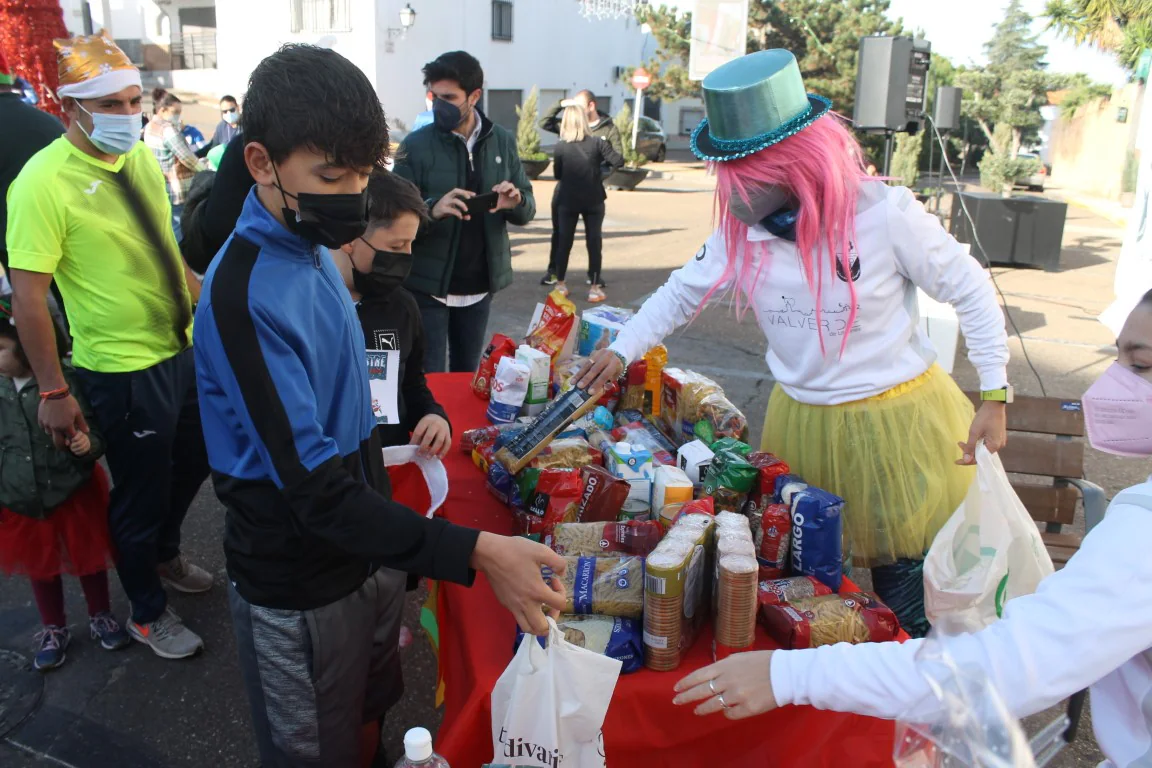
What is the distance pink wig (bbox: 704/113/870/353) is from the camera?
2158 mm

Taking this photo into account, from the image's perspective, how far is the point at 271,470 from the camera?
4.75 ft

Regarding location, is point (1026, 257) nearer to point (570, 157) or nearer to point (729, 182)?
point (570, 157)

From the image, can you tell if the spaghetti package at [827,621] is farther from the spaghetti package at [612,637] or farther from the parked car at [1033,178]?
the parked car at [1033,178]

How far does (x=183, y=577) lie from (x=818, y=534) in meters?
2.68

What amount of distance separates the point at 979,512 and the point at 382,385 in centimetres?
162

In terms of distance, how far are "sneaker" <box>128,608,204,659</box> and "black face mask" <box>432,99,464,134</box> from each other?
7.80ft

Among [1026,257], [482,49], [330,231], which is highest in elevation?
[482,49]

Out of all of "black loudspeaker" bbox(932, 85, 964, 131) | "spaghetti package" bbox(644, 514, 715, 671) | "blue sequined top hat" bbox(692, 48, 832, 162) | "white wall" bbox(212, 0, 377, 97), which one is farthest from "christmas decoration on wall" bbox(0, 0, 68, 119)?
"white wall" bbox(212, 0, 377, 97)

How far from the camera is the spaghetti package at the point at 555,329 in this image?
3152 millimetres

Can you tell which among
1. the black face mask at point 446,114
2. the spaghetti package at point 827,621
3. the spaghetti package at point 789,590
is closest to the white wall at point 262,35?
the black face mask at point 446,114

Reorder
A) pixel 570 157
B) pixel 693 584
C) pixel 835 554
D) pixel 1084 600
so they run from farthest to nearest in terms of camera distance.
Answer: pixel 570 157 → pixel 835 554 → pixel 693 584 → pixel 1084 600

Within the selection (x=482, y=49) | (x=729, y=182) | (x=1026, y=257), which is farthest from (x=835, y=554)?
(x=482, y=49)

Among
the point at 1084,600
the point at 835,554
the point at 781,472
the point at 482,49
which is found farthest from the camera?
the point at 482,49

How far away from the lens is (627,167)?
20.4 meters
